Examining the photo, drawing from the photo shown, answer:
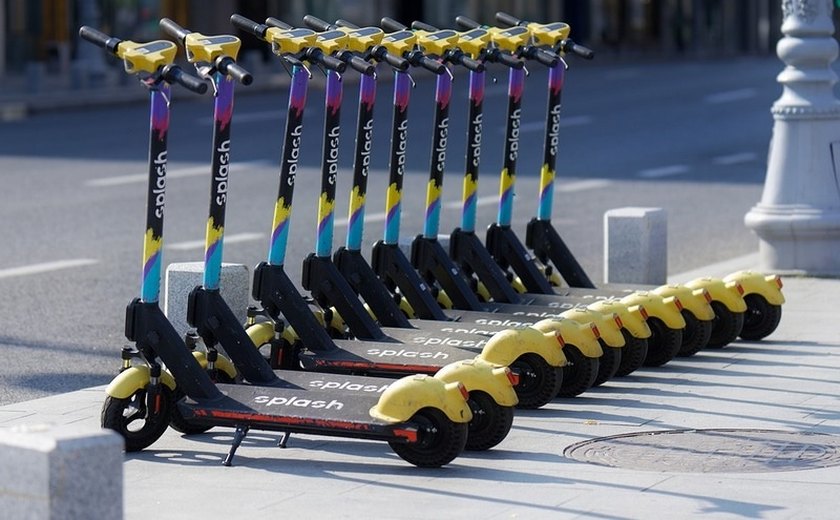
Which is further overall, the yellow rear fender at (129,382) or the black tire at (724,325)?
the black tire at (724,325)

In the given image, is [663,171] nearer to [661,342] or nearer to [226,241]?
[226,241]

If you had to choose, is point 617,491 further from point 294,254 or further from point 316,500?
point 294,254

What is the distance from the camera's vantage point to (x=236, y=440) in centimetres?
702

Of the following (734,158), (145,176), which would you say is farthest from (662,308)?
(734,158)

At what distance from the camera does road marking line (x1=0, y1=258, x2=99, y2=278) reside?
13.1 metres

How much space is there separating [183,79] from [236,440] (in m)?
1.37

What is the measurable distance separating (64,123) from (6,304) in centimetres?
1640

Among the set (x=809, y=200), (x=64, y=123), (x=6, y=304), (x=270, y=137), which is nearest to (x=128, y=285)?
(x=6, y=304)

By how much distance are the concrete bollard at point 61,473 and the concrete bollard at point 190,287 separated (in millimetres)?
3770

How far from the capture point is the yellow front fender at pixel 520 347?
7.84 meters

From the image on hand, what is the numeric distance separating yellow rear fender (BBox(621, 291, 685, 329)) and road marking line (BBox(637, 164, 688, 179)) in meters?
11.9

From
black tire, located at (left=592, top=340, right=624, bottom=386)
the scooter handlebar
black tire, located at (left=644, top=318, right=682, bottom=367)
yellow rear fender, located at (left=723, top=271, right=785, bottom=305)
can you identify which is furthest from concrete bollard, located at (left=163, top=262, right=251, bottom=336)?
yellow rear fender, located at (left=723, top=271, right=785, bottom=305)

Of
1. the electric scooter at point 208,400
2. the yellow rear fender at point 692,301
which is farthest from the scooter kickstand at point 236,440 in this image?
the yellow rear fender at point 692,301

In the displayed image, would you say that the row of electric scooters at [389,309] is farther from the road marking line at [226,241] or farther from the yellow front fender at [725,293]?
the road marking line at [226,241]
